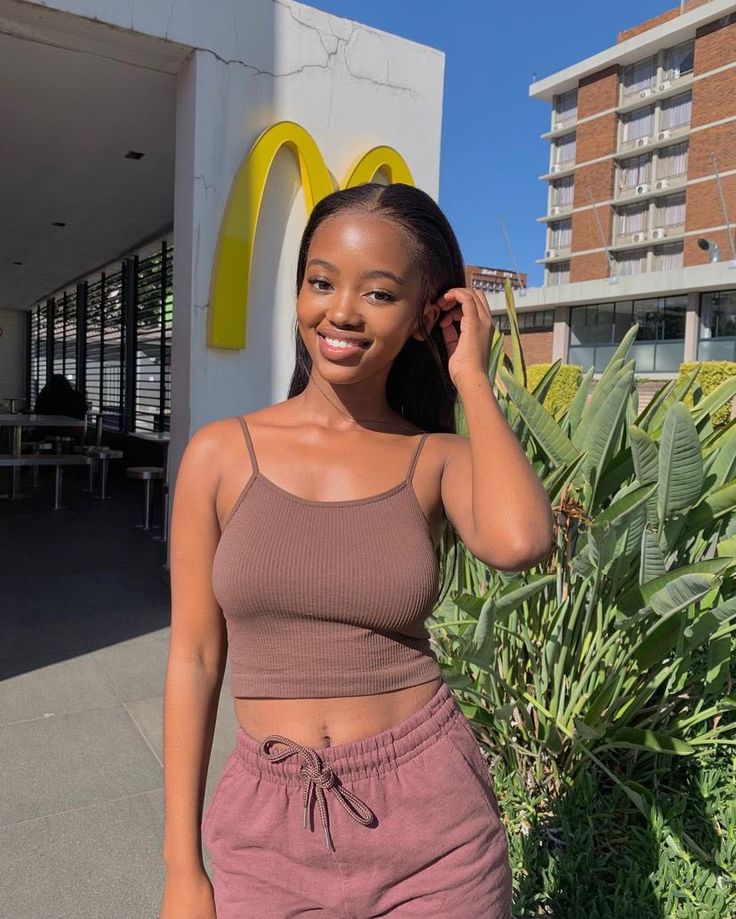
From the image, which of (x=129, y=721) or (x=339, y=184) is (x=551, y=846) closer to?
(x=129, y=721)

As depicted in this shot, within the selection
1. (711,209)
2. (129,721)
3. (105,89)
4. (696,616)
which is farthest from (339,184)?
(711,209)

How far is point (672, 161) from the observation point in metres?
42.9

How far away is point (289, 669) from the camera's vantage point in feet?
3.47

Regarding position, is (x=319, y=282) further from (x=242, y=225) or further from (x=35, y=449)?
(x=35, y=449)

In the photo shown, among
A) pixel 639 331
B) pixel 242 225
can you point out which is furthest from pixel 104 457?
pixel 639 331

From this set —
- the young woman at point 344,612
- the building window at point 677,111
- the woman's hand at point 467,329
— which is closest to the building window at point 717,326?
the building window at point 677,111

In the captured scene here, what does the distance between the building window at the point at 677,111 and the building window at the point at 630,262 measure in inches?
273

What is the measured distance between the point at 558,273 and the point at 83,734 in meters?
52.6

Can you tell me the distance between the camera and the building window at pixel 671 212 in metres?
42.6

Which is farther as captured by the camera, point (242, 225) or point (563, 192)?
point (563, 192)

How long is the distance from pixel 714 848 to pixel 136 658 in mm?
2831

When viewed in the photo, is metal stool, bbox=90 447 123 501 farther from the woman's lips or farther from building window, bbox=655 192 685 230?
building window, bbox=655 192 685 230

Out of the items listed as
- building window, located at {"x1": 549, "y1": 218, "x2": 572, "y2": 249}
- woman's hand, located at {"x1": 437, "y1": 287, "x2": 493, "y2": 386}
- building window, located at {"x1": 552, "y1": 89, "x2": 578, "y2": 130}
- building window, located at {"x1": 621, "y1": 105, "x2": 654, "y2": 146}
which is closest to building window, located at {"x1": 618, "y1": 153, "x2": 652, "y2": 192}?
building window, located at {"x1": 621, "y1": 105, "x2": 654, "y2": 146}

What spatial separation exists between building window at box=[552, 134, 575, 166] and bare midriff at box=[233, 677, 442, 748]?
176 feet
